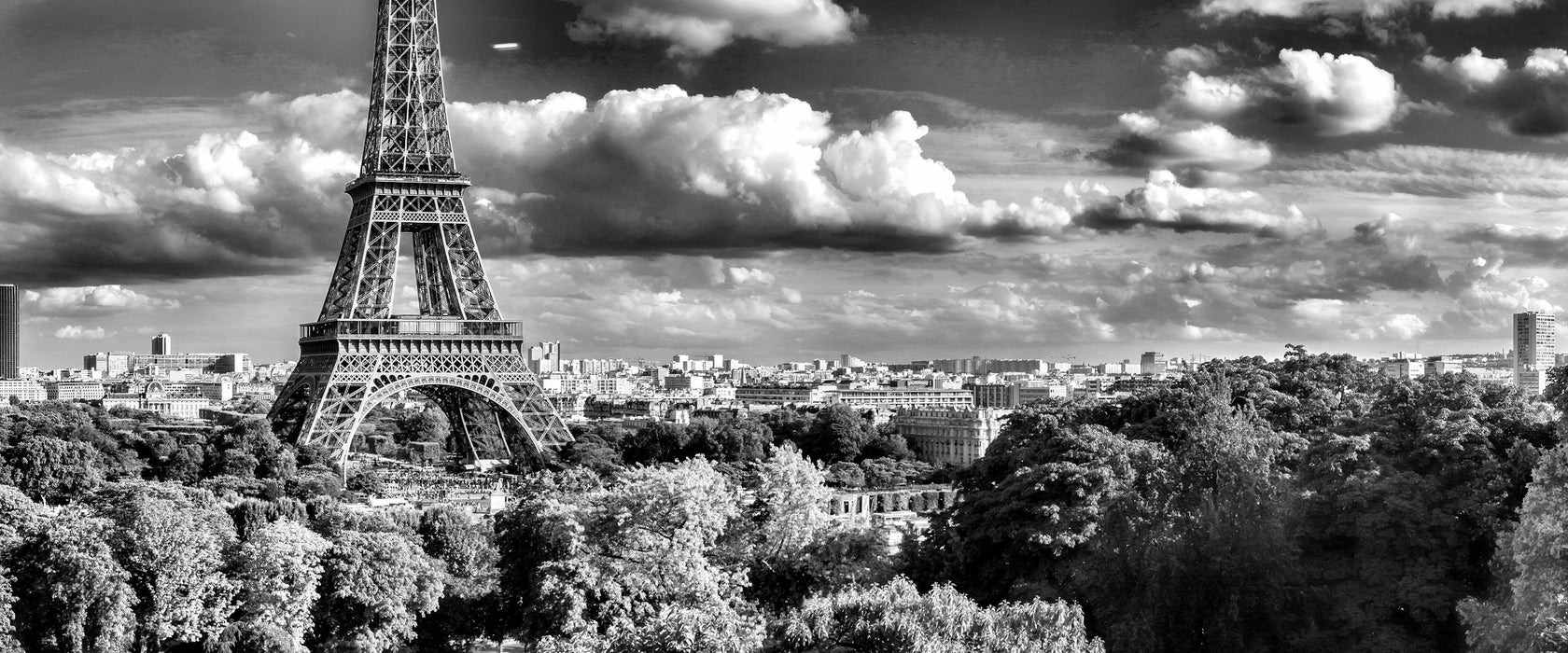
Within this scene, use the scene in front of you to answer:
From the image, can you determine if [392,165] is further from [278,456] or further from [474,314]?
[278,456]

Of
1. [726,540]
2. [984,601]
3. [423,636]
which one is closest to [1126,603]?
[984,601]

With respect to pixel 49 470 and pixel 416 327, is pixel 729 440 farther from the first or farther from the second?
pixel 49 470

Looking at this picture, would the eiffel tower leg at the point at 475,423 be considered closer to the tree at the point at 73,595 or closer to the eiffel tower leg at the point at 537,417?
the eiffel tower leg at the point at 537,417

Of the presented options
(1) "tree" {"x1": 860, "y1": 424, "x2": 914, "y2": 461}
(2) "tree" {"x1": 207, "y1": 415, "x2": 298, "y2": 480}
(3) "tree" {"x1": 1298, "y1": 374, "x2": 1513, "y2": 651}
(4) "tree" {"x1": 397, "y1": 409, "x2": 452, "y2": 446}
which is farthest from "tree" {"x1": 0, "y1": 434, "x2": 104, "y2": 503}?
(4) "tree" {"x1": 397, "y1": 409, "x2": 452, "y2": 446}

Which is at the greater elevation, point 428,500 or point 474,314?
point 474,314

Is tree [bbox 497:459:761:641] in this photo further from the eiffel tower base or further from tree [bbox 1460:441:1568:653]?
the eiffel tower base
